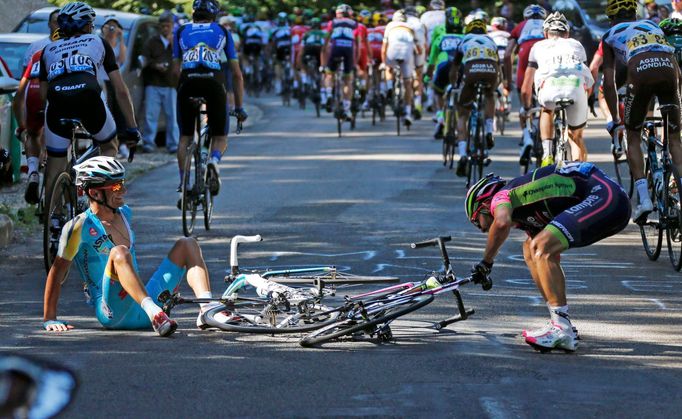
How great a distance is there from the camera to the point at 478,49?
1705 cm

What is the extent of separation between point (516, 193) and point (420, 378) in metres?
1.36

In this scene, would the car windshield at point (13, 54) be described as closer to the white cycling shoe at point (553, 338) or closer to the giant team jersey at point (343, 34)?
the giant team jersey at point (343, 34)

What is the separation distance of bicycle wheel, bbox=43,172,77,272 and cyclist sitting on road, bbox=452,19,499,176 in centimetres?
688

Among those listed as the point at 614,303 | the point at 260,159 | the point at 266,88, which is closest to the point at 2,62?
the point at 260,159

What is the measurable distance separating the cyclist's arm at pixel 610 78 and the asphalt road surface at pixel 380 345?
1.33 metres

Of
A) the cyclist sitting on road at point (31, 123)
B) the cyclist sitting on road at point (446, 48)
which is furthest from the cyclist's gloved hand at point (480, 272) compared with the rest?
the cyclist sitting on road at point (446, 48)

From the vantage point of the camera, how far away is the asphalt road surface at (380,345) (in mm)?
6812

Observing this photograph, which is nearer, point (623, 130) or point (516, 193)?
point (516, 193)

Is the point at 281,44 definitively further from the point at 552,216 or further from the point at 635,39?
the point at 552,216

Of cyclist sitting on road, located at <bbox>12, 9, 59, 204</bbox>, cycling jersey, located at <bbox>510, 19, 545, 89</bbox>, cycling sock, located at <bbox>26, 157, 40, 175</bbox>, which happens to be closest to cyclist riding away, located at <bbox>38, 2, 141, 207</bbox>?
cyclist sitting on road, located at <bbox>12, 9, 59, 204</bbox>

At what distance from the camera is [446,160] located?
66.1 feet

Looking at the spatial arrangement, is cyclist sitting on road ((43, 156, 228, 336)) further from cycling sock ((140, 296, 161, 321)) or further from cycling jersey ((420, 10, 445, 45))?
cycling jersey ((420, 10, 445, 45))

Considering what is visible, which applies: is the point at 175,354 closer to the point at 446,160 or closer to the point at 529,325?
the point at 529,325

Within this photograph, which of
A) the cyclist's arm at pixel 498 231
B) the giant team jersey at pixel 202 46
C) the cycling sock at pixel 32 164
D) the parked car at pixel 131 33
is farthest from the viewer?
the parked car at pixel 131 33
